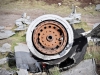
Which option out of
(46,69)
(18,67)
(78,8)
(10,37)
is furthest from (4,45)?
(78,8)

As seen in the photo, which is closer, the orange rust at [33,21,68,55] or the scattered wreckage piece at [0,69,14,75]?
the orange rust at [33,21,68,55]

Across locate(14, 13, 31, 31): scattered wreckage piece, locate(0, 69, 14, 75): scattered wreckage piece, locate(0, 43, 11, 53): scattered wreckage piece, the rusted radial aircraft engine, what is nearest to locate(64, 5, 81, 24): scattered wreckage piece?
locate(14, 13, 31, 31): scattered wreckage piece

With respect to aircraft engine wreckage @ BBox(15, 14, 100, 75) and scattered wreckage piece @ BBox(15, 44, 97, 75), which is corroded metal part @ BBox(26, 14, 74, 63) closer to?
aircraft engine wreckage @ BBox(15, 14, 100, 75)

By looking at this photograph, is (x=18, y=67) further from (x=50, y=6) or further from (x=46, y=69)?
(x=50, y=6)

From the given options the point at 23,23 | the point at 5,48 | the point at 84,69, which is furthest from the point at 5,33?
the point at 84,69

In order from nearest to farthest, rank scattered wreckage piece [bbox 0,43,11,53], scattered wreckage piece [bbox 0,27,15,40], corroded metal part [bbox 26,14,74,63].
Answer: corroded metal part [bbox 26,14,74,63] → scattered wreckage piece [bbox 0,43,11,53] → scattered wreckage piece [bbox 0,27,15,40]

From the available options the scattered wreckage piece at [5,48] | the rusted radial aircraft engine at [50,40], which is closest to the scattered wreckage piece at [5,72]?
the rusted radial aircraft engine at [50,40]
